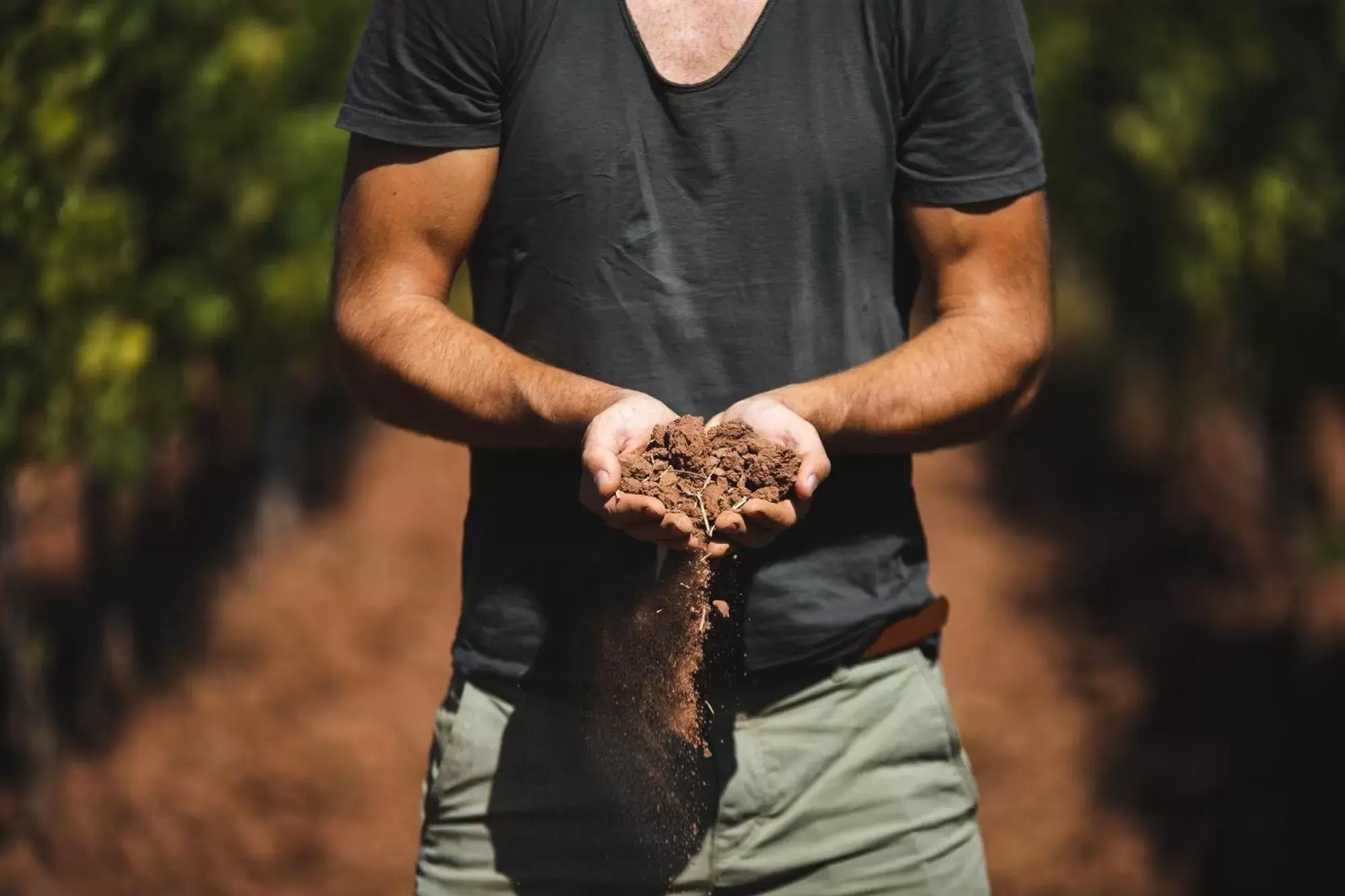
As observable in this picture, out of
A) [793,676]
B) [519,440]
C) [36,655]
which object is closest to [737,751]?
[793,676]

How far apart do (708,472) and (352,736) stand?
5.83 m

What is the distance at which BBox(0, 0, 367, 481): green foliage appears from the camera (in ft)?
15.5

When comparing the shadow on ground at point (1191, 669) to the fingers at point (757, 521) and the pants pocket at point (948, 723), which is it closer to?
the pants pocket at point (948, 723)

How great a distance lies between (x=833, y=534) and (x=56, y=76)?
3.35 metres

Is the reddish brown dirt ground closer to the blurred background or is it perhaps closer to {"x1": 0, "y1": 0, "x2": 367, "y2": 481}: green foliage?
the blurred background

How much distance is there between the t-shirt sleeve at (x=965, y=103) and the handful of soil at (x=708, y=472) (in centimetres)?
45

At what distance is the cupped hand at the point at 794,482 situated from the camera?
1.93m

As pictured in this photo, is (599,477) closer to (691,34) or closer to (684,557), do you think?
(684,557)

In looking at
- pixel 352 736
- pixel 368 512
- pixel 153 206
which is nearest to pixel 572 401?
pixel 153 206

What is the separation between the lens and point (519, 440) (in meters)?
2.12

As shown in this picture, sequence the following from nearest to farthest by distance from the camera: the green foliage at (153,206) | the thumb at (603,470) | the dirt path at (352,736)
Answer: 1. the thumb at (603,470)
2. the green foliage at (153,206)
3. the dirt path at (352,736)

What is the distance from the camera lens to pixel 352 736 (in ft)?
24.5

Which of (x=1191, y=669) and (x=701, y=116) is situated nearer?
(x=701, y=116)

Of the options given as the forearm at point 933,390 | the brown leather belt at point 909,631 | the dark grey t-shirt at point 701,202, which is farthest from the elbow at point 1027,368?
the brown leather belt at point 909,631
